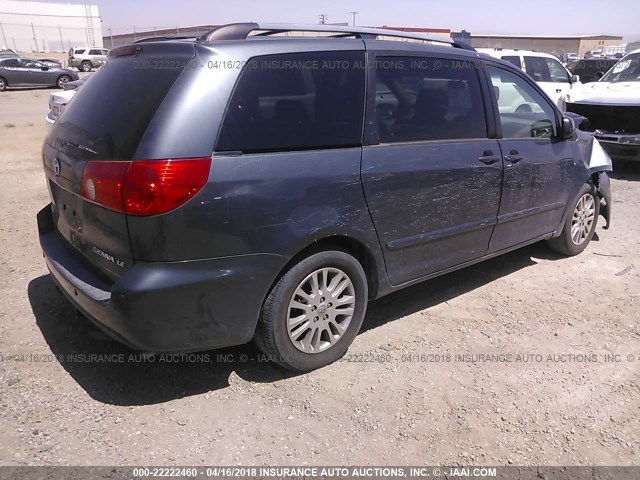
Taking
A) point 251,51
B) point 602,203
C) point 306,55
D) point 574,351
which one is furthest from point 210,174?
point 602,203

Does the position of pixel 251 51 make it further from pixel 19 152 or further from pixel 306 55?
pixel 19 152

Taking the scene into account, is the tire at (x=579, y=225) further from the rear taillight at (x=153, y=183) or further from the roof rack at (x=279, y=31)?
the rear taillight at (x=153, y=183)

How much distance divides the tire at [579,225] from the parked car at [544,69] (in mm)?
6608

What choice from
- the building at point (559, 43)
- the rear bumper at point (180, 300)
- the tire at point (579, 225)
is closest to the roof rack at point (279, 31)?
the rear bumper at point (180, 300)

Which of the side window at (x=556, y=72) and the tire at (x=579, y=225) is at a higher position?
the side window at (x=556, y=72)

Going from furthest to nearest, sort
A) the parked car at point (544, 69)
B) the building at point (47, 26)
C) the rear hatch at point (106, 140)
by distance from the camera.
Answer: the building at point (47, 26)
the parked car at point (544, 69)
the rear hatch at point (106, 140)

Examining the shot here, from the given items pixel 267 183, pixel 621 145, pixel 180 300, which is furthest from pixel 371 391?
pixel 621 145

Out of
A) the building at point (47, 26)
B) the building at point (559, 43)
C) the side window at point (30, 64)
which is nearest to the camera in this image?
the side window at point (30, 64)

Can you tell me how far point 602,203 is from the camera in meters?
5.21

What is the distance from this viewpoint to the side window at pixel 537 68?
36.5 ft

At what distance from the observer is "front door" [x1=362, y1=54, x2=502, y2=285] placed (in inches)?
122

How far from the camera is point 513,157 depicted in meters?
3.86

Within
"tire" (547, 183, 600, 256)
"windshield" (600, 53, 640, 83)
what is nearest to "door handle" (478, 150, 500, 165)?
"tire" (547, 183, 600, 256)

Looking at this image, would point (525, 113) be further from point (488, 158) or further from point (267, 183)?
point (267, 183)
